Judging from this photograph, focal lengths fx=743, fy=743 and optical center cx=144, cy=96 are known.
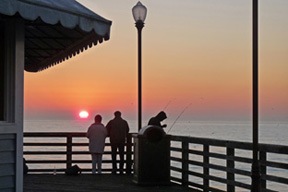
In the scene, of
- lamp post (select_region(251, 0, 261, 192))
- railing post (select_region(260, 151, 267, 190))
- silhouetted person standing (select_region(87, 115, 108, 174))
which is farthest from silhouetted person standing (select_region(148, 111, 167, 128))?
lamp post (select_region(251, 0, 261, 192))

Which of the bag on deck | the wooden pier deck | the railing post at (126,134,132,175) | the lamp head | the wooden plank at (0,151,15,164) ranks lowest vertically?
the wooden pier deck

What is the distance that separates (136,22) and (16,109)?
7.67 m

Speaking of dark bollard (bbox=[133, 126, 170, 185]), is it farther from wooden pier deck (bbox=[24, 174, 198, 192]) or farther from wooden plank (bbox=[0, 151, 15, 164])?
wooden plank (bbox=[0, 151, 15, 164])

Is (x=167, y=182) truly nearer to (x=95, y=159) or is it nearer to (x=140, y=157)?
(x=140, y=157)

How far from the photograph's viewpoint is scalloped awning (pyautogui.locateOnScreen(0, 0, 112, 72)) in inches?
297

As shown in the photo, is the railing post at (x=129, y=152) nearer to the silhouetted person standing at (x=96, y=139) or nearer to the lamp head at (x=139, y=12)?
the silhouetted person standing at (x=96, y=139)

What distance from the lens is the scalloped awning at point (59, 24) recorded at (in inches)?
297

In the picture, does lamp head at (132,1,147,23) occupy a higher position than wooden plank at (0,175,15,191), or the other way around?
lamp head at (132,1,147,23)

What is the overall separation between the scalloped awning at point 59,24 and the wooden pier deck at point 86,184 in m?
3.10

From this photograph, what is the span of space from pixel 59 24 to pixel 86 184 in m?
7.68

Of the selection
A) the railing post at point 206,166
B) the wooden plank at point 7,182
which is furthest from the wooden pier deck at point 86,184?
the wooden plank at point 7,182

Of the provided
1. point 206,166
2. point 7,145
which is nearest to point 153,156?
point 206,166

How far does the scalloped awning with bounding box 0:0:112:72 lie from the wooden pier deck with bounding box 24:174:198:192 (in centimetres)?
310

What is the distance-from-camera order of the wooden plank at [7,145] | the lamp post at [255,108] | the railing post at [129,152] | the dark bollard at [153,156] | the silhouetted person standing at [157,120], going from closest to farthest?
the wooden plank at [7,145], the lamp post at [255,108], the dark bollard at [153,156], the silhouetted person standing at [157,120], the railing post at [129,152]
